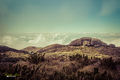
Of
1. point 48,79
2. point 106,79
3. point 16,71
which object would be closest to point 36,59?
point 16,71

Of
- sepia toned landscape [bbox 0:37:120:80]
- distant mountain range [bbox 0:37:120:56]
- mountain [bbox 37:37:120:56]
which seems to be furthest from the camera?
distant mountain range [bbox 0:37:120:56]

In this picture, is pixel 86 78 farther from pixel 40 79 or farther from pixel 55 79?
pixel 40 79

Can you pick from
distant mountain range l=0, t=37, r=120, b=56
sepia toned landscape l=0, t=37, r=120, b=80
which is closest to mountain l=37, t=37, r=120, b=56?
distant mountain range l=0, t=37, r=120, b=56

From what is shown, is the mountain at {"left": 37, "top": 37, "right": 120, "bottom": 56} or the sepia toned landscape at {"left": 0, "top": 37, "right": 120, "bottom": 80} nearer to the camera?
the sepia toned landscape at {"left": 0, "top": 37, "right": 120, "bottom": 80}

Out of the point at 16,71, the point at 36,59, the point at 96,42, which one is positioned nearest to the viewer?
the point at 16,71

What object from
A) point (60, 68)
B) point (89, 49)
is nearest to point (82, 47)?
point (89, 49)

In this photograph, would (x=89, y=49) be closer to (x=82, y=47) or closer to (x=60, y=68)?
(x=82, y=47)

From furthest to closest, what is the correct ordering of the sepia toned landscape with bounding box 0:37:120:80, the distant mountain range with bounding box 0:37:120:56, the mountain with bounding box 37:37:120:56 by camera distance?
1. the distant mountain range with bounding box 0:37:120:56
2. the mountain with bounding box 37:37:120:56
3. the sepia toned landscape with bounding box 0:37:120:80

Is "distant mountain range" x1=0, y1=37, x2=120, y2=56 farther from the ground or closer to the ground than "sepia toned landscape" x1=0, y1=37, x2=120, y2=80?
farther from the ground

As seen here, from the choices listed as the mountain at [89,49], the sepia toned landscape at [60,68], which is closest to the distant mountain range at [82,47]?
the mountain at [89,49]

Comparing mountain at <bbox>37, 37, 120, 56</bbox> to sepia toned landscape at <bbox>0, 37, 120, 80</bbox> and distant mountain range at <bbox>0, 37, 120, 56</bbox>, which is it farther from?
sepia toned landscape at <bbox>0, 37, 120, 80</bbox>

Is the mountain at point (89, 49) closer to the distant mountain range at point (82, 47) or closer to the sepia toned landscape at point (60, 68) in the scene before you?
the distant mountain range at point (82, 47)

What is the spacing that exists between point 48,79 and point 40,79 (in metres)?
0.49

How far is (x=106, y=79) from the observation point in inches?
301
